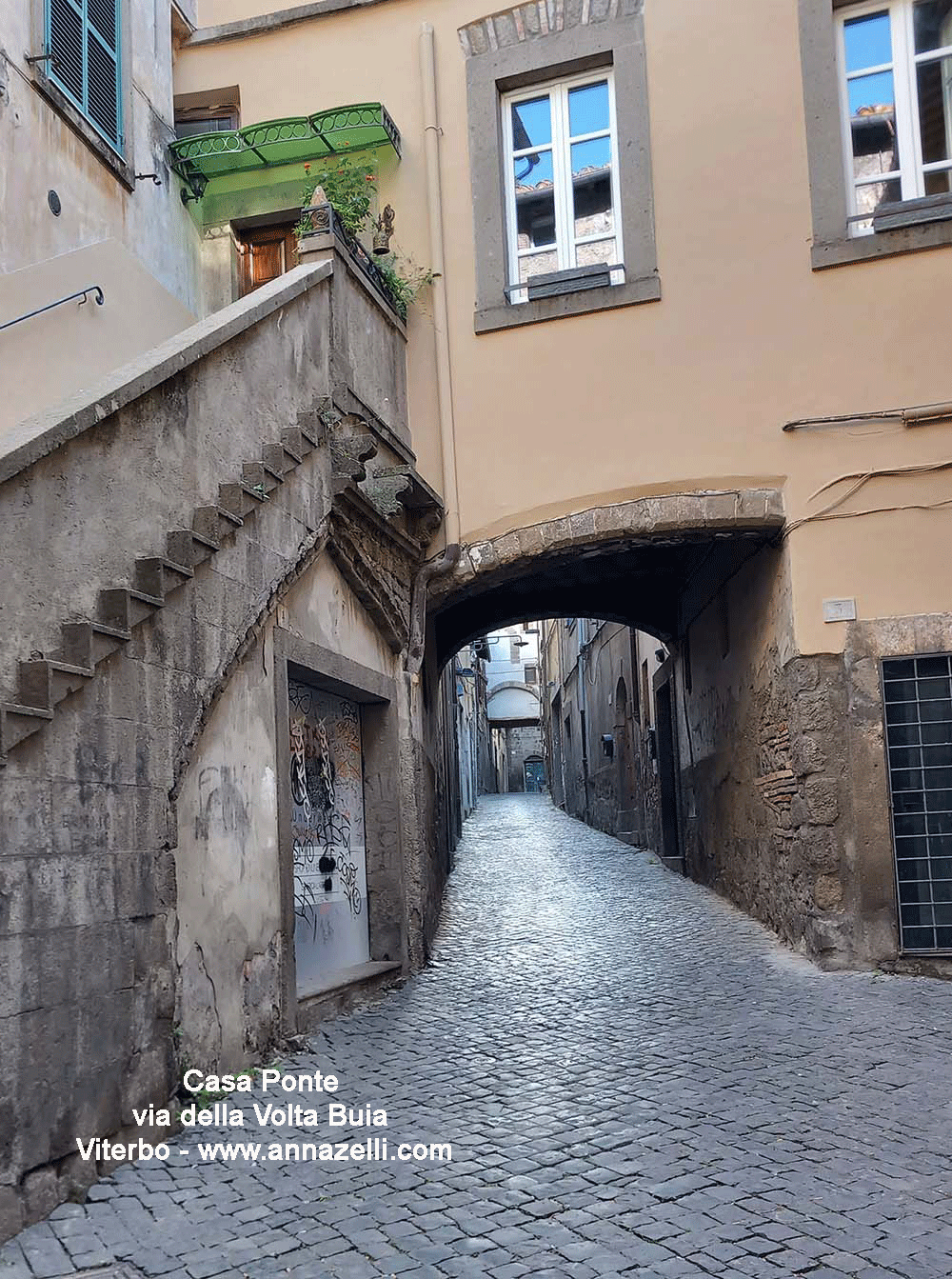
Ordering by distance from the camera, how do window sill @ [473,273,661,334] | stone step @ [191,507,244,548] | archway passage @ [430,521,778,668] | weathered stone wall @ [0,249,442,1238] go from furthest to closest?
archway passage @ [430,521,778,668] < window sill @ [473,273,661,334] < stone step @ [191,507,244,548] < weathered stone wall @ [0,249,442,1238]

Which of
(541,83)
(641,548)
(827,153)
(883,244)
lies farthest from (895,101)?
(641,548)

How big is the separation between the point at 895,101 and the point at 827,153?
0.66m

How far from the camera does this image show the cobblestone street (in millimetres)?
3574

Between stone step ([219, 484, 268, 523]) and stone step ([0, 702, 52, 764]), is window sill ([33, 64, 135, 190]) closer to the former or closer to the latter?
stone step ([219, 484, 268, 523])

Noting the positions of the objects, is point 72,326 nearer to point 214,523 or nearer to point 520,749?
point 214,523

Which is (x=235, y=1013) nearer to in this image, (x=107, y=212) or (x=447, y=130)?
(x=107, y=212)

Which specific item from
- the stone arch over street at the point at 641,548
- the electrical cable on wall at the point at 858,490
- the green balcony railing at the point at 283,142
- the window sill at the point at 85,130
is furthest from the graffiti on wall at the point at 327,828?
the green balcony railing at the point at 283,142

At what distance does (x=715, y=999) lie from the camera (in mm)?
6969

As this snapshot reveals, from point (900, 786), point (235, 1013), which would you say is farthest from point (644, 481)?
point (235, 1013)

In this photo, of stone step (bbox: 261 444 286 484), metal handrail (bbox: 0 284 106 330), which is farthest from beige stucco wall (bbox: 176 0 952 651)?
stone step (bbox: 261 444 286 484)

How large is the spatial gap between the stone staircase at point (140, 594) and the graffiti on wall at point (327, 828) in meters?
1.50

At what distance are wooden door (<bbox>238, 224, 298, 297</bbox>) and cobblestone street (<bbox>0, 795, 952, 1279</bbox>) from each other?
6293 mm

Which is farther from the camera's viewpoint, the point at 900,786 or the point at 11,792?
the point at 900,786

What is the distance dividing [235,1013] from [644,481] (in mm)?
4735
